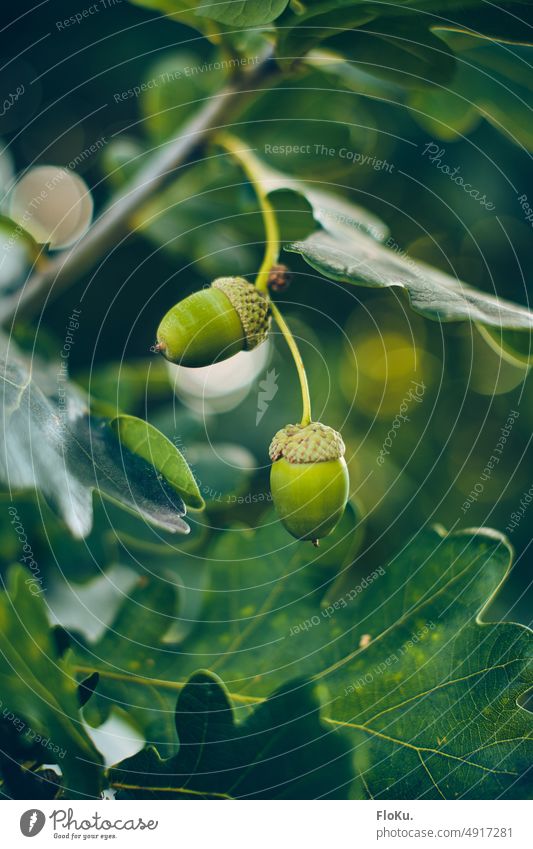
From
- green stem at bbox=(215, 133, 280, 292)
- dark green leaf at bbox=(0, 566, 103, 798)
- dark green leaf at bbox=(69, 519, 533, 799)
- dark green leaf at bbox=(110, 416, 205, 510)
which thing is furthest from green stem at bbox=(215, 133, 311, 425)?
dark green leaf at bbox=(0, 566, 103, 798)

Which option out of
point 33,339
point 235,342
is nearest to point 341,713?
point 235,342

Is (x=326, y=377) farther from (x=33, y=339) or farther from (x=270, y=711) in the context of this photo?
(x=270, y=711)

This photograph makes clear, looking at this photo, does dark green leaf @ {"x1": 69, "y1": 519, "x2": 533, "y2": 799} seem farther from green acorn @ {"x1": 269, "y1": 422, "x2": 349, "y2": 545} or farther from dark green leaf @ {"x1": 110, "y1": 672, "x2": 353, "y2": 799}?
green acorn @ {"x1": 269, "y1": 422, "x2": 349, "y2": 545}

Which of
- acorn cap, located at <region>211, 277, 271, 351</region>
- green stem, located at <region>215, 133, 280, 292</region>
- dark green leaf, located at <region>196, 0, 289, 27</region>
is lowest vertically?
acorn cap, located at <region>211, 277, 271, 351</region>
